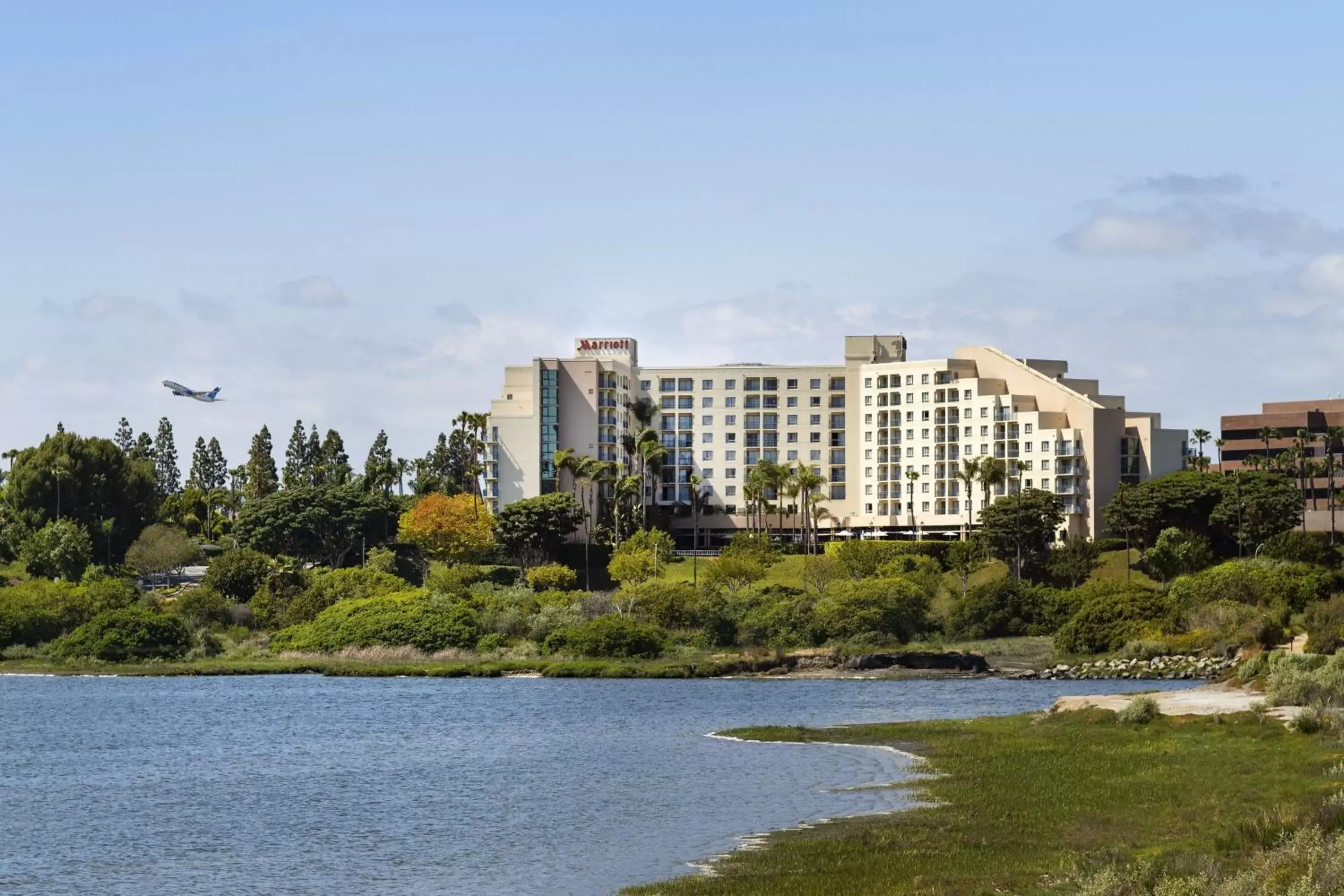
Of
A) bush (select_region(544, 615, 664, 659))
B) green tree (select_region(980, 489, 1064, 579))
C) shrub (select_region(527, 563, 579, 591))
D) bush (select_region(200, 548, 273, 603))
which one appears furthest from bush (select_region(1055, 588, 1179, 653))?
bush (select_region(200, 548, 273, 603))

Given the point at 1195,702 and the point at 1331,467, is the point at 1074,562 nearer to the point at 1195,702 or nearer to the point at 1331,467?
the point at 1331,467

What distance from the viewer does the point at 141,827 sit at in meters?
50.8

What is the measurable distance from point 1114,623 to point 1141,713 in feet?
228

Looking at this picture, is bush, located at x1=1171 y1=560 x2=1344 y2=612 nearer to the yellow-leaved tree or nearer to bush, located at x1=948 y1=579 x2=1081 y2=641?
bush, located at x1=948 y1=579 x2=1081 y2=641

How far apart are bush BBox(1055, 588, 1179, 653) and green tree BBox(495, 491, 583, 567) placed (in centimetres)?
7047

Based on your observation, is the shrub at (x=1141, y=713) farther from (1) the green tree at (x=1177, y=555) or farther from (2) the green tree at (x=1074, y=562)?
(2) the green tree at (x=1074, y=562)

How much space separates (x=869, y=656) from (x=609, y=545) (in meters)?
→ 70.8

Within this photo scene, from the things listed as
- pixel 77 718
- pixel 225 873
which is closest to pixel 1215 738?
pixel 225 873

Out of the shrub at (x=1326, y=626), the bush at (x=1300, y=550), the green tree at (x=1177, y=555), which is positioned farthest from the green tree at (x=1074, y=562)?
the shrub at (x=1326, y=626)

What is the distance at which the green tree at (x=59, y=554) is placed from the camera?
601ft

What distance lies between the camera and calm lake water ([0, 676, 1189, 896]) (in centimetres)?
4281

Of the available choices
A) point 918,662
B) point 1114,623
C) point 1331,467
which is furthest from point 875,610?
point 1331,467

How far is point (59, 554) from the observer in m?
182

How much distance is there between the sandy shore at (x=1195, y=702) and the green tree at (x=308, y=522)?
12853 centimetres
